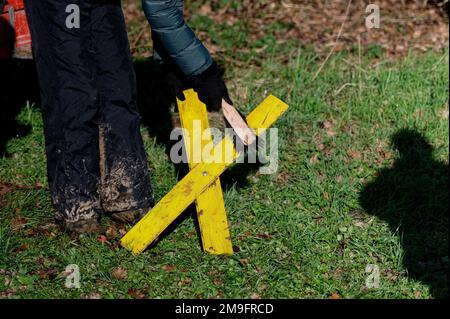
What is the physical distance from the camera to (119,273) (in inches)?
193

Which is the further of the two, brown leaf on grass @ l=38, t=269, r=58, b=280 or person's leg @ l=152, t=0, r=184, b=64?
brown leaf on grass @ l=38, t=269, r=58, b=280

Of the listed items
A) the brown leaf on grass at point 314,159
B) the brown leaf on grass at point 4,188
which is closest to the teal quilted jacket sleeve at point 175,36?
the brown leaf on grass at point 4,188

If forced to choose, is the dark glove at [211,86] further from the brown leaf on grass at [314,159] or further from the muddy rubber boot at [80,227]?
the brown leaf on grass at [314,159]

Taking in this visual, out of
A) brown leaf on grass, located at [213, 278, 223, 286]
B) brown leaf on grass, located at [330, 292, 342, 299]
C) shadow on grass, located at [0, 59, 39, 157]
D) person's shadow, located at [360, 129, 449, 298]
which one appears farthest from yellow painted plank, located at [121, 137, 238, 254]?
shadow on grass, located at [0, 59, 39, 157]

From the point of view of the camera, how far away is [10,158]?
236 inches

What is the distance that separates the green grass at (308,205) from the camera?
4.90 m

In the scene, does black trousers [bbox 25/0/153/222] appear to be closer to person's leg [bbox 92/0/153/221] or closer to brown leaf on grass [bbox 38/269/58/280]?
person's leg [bbox 92/0/153/221]

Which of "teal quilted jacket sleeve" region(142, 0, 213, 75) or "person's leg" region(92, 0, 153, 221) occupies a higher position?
"teal quilted jacket sleeve" region(142, 0, 213, 75)

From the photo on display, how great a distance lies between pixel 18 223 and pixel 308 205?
204cm

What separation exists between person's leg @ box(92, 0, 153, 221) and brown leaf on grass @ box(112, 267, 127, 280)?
0.50m

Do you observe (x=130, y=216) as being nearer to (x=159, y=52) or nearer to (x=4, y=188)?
(x=4, y=188)

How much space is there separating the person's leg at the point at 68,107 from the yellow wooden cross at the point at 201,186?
0.42m

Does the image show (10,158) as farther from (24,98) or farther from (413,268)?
(413,268)

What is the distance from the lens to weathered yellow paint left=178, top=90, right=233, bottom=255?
15.9 ft
